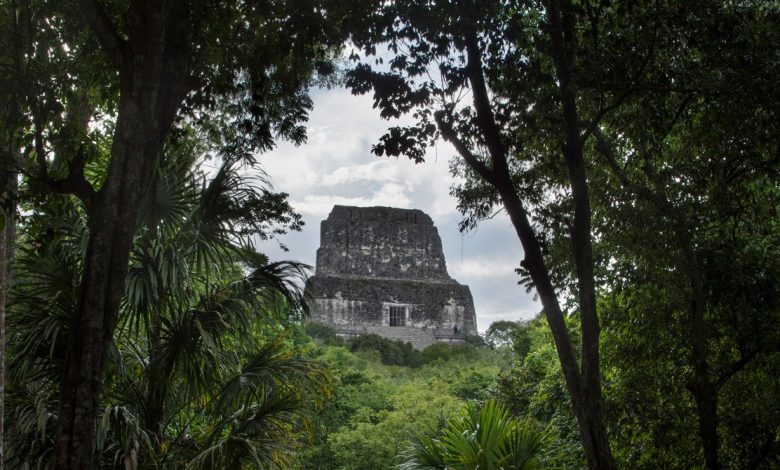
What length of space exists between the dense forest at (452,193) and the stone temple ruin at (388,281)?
3092 centimetres

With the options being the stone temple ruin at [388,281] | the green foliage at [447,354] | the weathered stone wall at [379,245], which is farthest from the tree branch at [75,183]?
the weathered stone wall at [379,245]

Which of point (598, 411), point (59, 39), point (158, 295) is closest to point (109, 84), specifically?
point (59, 39)

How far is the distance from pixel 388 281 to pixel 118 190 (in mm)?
37154

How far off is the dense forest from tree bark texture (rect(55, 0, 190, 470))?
0.02m

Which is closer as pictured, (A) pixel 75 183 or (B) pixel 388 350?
(A) pixel 75 183

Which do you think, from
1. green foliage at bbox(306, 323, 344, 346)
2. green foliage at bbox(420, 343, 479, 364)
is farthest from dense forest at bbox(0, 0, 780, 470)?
green foliage at bbox(306, 323, 344, 346)

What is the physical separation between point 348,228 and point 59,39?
36.5 meters

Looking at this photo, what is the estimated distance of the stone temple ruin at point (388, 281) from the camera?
4019cm

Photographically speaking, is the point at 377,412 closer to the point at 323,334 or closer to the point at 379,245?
the point at 323,334

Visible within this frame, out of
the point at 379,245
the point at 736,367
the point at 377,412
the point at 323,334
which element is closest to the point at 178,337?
the point at 736,367

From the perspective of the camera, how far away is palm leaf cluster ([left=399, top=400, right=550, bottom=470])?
Result: 21.6 feet

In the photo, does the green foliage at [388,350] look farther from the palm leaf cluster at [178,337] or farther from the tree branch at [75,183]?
the tree branch at [75,183]

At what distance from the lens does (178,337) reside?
22.4 ft

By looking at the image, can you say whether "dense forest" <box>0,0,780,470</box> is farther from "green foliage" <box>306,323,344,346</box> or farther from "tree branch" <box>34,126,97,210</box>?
"green foliage" <box>306,323,344,346</box>
